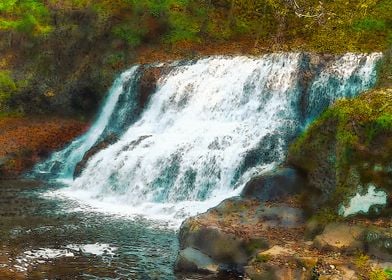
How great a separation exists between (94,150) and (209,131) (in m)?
5.76

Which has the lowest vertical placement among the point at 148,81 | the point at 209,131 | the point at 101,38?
the point at 209,131

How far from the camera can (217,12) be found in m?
32.3

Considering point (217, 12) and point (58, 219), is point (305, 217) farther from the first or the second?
point (217, 12)

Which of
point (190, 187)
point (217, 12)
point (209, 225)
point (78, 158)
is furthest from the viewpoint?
point (217, 12)

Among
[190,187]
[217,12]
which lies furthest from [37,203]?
[217,12]

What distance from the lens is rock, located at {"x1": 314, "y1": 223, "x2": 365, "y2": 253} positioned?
1163cm

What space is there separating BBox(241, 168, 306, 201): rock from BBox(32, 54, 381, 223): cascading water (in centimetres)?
284

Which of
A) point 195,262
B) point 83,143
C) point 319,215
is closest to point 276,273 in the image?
point 195,262

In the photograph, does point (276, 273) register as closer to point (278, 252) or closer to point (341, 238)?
point (278, 252)

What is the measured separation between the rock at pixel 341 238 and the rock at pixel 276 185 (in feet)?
7.90

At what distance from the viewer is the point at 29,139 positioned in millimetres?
26375

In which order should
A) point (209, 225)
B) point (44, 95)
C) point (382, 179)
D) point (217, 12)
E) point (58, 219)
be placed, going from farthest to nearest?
point (217, 12)
point (44, 95)
point (58, 219)
point (209, 225)
point (382, 179)

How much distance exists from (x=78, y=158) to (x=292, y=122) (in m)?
10.8

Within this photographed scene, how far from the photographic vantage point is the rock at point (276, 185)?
14680 millimetres
